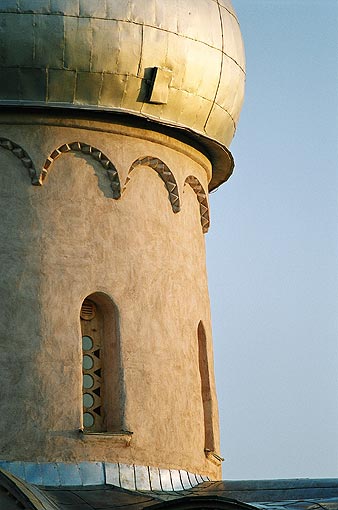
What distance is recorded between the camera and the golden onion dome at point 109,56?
14523 mm

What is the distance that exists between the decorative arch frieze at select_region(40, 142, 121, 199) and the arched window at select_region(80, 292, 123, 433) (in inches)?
45.9

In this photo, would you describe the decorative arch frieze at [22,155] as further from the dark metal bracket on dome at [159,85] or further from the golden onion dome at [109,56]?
the dark metal bracket on dome at [159,85]

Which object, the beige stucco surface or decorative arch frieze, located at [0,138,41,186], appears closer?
the beige stucco surface

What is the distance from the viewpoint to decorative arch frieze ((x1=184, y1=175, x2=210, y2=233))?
1576cm

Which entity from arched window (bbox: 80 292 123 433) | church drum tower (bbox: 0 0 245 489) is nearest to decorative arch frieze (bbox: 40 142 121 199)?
church drum tower (bbox: 0 0 245 489)

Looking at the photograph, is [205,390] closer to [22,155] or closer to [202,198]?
[202,198]

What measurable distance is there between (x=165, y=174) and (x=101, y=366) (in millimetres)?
2209

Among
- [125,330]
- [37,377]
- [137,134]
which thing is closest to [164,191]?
[137,134]

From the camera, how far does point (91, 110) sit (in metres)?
14.6

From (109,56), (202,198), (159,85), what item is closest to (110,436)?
(202,198)

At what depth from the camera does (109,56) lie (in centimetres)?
1462

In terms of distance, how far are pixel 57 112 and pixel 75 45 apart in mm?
695

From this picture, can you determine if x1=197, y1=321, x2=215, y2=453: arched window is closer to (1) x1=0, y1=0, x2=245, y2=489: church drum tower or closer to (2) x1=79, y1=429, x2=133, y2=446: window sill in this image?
(1) x1=0, y1=0, x2=245, y2=489: church drum tower

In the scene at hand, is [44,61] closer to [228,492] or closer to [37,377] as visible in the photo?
[37,377]
